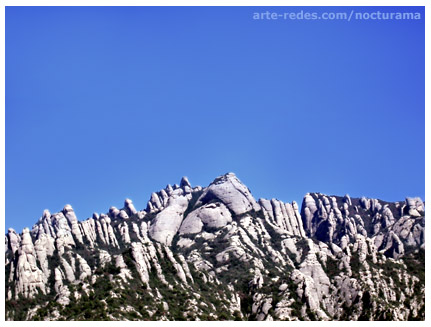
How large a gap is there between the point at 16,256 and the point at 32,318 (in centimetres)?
6008

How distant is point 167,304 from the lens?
111 meters

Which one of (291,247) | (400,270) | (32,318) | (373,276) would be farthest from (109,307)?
(291,247)

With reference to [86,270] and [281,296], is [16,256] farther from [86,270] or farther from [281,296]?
[281,296]

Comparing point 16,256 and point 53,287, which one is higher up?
point 16,256

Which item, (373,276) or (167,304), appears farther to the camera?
(373,276)

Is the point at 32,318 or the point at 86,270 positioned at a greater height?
the point at 86,270

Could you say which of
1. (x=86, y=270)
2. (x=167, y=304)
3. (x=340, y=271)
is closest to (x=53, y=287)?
(x=86, y=270)

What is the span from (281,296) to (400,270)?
35.5 meters

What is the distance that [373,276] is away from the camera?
130250 millimetres

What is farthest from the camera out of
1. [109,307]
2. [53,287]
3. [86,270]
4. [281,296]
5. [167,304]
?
[86,270]

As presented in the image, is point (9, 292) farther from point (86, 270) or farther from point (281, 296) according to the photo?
point (281, 296)
